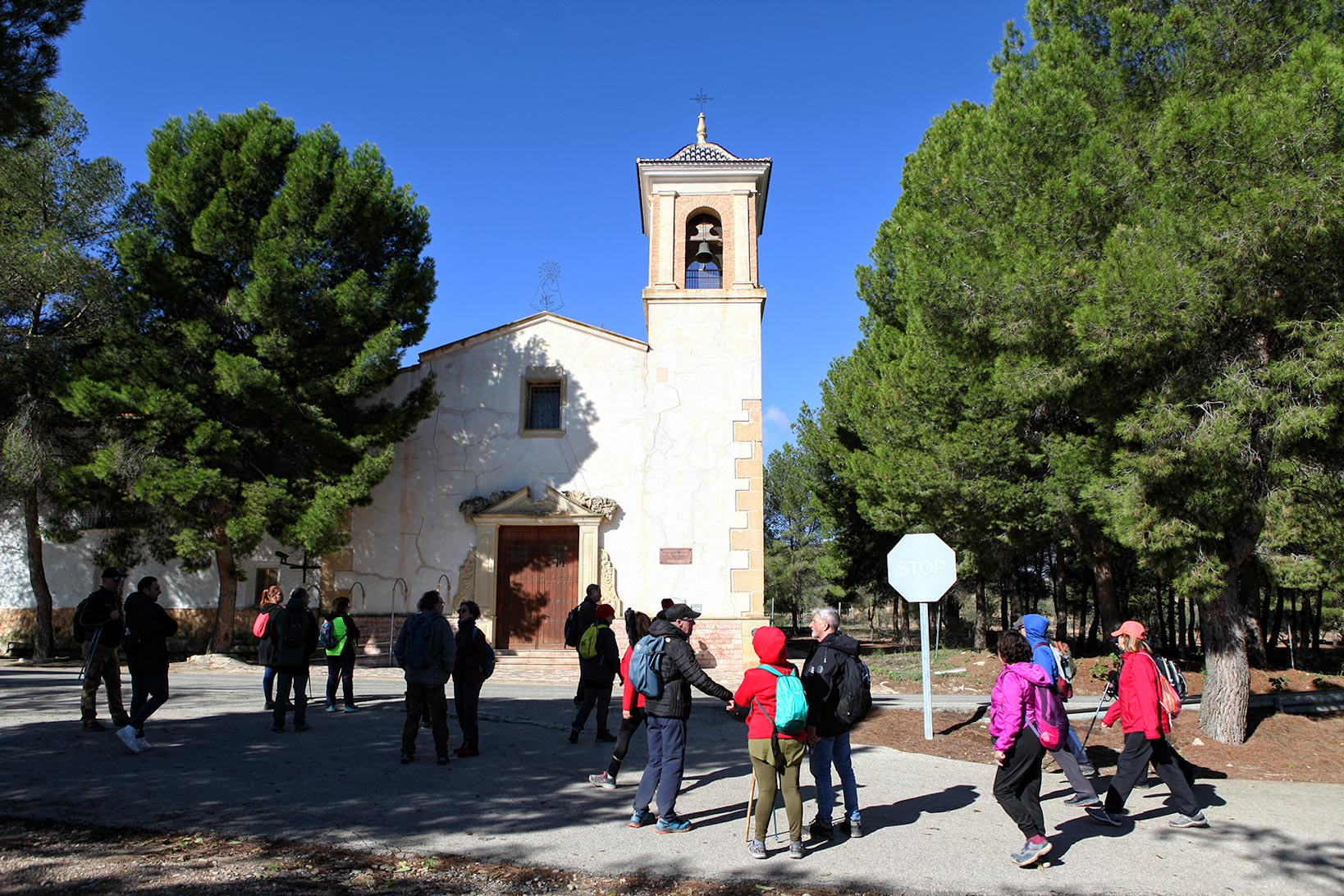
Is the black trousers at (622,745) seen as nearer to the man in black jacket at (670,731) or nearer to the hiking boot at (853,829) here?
the man in black jacket at (670,731)

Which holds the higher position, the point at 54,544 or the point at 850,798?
the point at 54,544

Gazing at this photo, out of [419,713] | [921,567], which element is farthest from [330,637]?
[921,567]

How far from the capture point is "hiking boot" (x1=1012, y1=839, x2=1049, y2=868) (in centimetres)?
540

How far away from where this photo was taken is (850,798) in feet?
19.5

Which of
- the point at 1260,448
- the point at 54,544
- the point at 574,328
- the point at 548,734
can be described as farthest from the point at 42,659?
the point at 1260,448

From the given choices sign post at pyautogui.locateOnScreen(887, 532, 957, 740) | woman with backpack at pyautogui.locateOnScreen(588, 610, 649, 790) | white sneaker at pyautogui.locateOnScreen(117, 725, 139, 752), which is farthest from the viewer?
sign post at pyautogui.locateOnScreen(887, 532, 957, 740)

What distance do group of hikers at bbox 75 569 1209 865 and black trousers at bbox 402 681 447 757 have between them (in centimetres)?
1

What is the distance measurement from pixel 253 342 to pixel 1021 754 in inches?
607

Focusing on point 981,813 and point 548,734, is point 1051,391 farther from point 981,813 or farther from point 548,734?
point 548,734

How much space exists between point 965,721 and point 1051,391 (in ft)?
14.6

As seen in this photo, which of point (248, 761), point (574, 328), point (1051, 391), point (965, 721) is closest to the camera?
point (248, 761)

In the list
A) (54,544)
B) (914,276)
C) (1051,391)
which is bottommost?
(54,544)

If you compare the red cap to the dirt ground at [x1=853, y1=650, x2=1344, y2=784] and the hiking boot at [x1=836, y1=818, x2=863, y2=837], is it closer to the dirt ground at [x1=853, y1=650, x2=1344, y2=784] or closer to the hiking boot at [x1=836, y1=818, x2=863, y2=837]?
the hiking boot at [x1=836, y1=818, x2=863, y2=837]

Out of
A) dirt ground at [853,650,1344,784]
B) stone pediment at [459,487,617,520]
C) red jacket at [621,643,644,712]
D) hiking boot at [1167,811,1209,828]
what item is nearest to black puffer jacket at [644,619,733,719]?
red jacket at [621,643,644,712]
